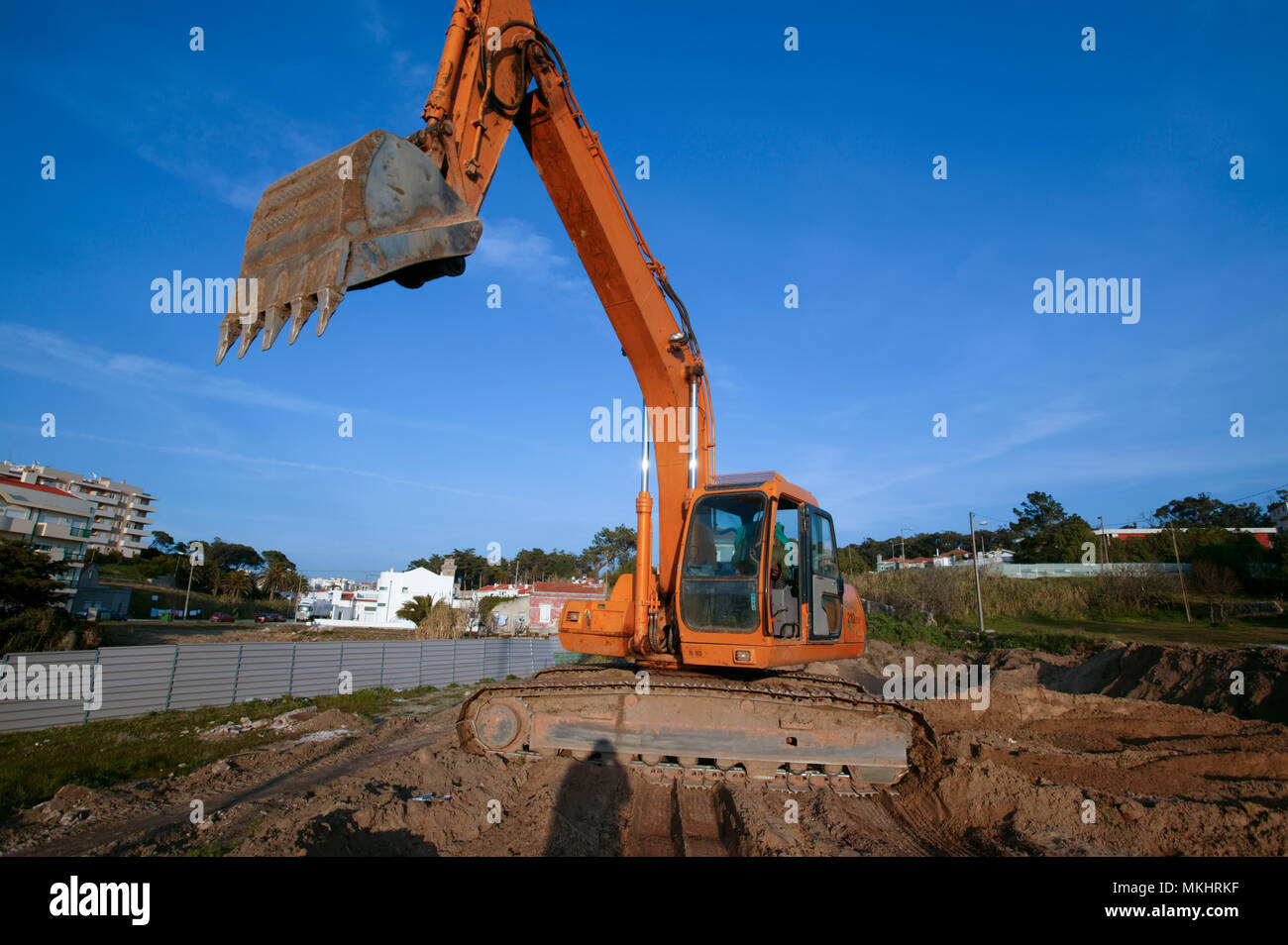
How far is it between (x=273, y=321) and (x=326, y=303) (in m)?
0.43

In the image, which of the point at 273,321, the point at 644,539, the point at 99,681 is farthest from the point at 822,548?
the point at 99,681

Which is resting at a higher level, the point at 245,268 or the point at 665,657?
the point at 245,268

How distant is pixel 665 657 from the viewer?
21.5 feet

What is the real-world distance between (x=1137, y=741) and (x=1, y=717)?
16049 millimetres

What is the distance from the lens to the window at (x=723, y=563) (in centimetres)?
605

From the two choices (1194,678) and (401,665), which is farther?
(401,665)

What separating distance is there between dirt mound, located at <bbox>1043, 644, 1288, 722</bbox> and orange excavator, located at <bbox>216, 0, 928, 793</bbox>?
747 centimetres

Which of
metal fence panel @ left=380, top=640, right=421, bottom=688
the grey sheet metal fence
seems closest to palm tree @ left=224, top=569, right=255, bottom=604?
the grey sheet metal fence

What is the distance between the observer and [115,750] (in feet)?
28.1

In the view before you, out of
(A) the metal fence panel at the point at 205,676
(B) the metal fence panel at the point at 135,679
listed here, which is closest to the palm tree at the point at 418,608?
(A) the metal fence panel at the point at 205,676

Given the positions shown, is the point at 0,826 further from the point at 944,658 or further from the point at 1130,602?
the point at 1130,602

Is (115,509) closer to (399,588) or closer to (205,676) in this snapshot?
(399,588)
